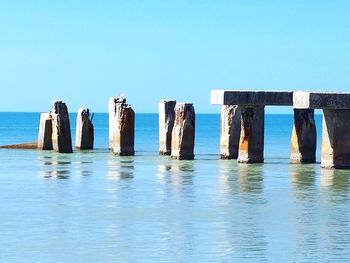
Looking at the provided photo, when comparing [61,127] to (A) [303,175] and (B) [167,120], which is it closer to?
(B) [167,120]

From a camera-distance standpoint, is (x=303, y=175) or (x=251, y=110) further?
(x=251, y=110)

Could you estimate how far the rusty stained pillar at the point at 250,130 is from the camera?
27688 millimetres

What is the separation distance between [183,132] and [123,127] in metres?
2.16

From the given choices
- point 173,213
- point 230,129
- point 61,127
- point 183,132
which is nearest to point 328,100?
point 230,129

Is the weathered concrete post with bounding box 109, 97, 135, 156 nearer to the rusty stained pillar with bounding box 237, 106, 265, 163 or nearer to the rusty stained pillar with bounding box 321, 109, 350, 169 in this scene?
the rusty stained pillar with bounding box 237, 106, 265, 163

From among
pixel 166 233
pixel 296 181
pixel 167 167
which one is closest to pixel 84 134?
pixel 167 167

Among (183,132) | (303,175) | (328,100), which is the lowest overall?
(303,175)

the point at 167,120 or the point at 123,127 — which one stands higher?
the point at 167,120

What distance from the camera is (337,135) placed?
→ 982 inches

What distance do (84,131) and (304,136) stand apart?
876 centimetres

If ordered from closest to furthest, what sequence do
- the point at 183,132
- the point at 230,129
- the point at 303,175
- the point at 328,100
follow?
1. the point at 328,100
2. the point at 303,175
3. the point at 183,132
4. the point at 230,129

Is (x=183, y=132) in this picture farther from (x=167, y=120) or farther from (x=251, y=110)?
(x=167, y=120)

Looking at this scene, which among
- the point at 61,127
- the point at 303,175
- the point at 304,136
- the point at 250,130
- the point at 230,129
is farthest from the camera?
the point at 61,127

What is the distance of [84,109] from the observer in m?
35.1
